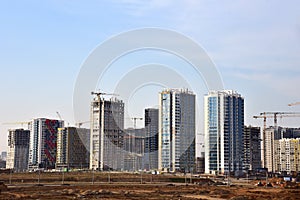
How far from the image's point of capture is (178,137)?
167 m

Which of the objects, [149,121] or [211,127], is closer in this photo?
[211,127]

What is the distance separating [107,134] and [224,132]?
46918mm

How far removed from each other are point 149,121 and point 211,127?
121 feet

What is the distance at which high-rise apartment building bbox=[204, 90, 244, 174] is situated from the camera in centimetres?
15638

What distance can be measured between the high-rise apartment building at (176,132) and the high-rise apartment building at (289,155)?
42.0 m

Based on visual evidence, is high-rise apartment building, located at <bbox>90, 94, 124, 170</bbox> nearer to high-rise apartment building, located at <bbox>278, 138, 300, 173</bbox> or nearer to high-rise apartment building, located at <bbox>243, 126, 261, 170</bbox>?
high-rise apartment building, located at <bbox>243, 126, 261, 170</bbox>

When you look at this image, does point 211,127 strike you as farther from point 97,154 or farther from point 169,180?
point 169,180

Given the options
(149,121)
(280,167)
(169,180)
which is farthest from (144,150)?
(169,180)

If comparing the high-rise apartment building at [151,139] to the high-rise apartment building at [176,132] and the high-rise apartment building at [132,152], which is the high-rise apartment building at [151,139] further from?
the high-rise apartment building at [176,132]

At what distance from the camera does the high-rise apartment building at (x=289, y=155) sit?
18512 centimetres

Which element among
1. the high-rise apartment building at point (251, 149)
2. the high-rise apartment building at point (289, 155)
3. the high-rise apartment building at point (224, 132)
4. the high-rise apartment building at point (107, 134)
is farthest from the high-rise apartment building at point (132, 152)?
the high-rise apartment building at point (289, 155)

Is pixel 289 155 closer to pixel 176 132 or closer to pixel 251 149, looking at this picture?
pixel 251 149

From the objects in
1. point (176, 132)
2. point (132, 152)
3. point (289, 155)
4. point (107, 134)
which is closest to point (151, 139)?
point (132, 152)

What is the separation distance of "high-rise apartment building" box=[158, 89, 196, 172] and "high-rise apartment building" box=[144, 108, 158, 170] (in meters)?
12.6
